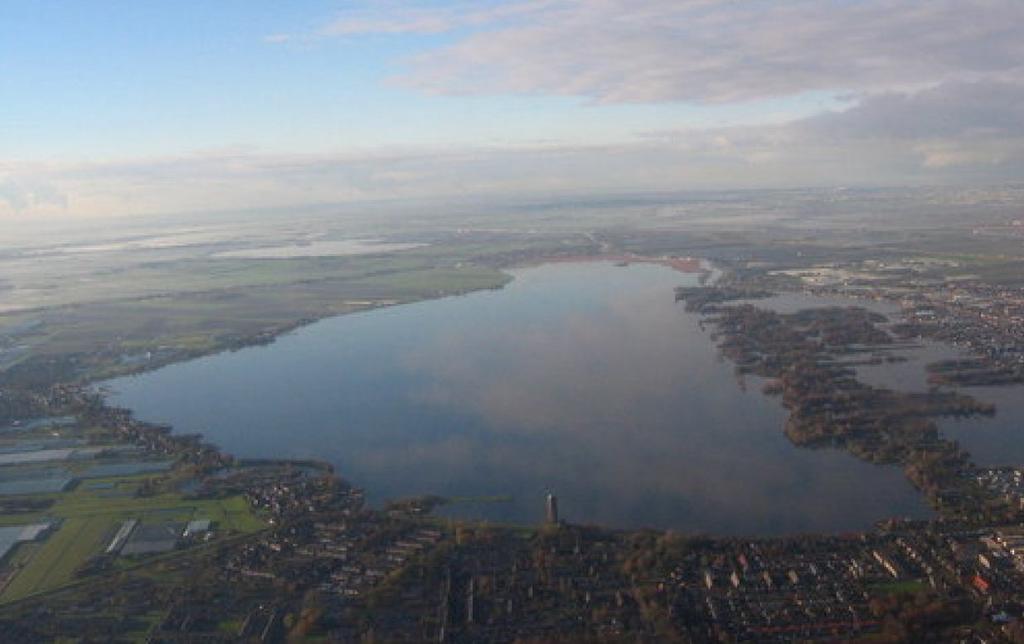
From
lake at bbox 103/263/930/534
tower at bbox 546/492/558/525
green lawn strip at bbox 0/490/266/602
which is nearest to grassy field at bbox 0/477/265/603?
green lawn strip at bbox 0/490/266/602

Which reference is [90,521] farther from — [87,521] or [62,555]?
[62,555]

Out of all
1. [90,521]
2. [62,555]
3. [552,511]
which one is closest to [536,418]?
[552,511]

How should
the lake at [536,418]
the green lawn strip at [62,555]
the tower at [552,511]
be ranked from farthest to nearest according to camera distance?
the lake at [536,418]
the tower at [552,511]
the green lawn strip at [62,555]

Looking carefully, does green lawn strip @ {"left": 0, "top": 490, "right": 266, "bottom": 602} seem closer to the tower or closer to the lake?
the lake

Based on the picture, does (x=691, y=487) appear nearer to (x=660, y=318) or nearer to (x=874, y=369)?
(x=874, y=369)

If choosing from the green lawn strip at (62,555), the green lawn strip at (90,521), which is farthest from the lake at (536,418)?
the green lawn strip at (62,555)

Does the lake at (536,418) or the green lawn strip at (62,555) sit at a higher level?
the lake at (536,418)

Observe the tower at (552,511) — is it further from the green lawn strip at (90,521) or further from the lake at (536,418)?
the green lawn strip at (90,521)
